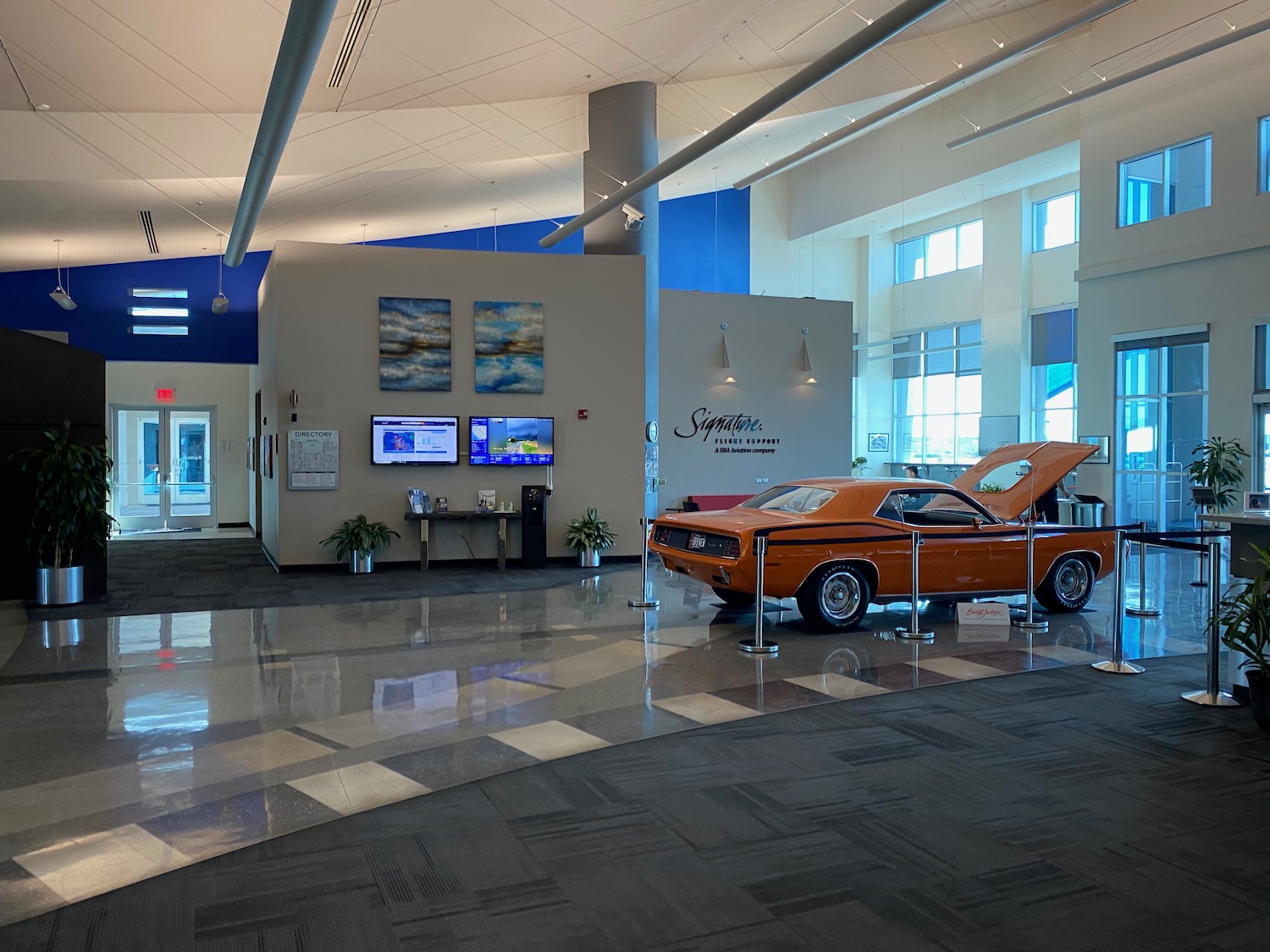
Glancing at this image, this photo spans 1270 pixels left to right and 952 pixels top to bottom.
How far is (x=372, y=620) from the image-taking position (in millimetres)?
7973

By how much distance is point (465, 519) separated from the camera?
11414 millimetres

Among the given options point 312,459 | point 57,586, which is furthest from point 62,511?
point 312,459

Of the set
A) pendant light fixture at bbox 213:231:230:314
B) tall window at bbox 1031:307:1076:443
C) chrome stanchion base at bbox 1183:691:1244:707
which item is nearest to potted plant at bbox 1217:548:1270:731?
chrome stanchion base at bbox 1183:691:1244:707

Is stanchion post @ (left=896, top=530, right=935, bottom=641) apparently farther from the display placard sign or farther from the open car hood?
the display placard sign

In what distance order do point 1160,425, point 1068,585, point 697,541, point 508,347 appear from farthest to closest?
point 1160,425
point 508,347
point 1068,585
point 697,541

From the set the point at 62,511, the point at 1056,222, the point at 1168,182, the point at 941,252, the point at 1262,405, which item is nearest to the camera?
the point at 62,511

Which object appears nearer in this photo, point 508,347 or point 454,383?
point 454,383

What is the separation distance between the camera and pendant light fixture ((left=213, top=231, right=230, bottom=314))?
14.7m

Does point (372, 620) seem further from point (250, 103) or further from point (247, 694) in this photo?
point (250, 103)

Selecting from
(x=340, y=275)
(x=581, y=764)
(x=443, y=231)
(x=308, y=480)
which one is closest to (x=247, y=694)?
(x=581, y=764)

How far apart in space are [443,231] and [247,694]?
494 inches

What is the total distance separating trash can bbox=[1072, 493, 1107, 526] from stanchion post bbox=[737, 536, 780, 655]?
8.62 metres

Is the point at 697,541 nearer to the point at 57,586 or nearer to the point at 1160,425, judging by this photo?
the point at 57,586
